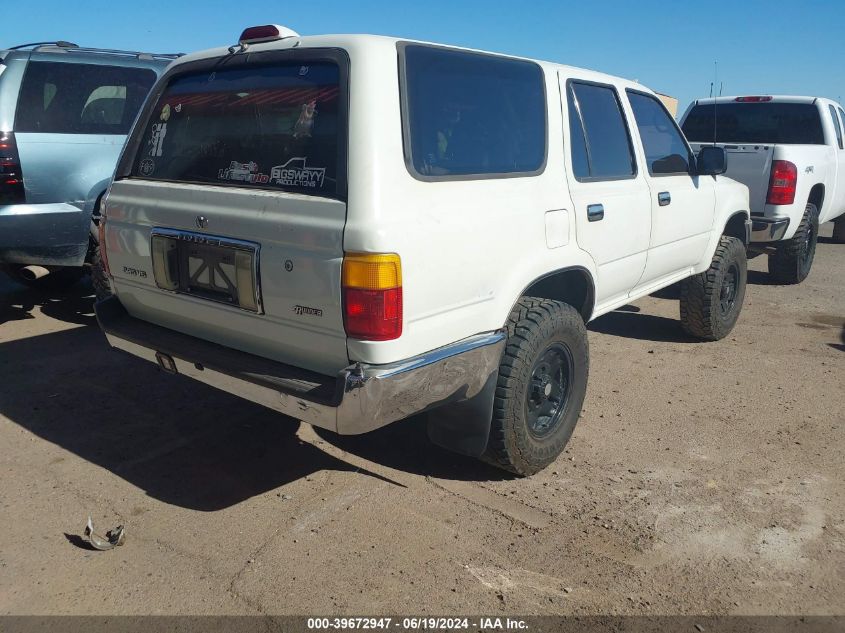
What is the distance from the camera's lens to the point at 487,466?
363 cm

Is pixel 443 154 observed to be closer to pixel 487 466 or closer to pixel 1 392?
pixel 487 466

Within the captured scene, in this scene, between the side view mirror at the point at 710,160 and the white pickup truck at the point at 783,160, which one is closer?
the side view mirror at the point at 710,160

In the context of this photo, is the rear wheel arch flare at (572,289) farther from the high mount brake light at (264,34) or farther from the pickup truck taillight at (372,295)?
the high mount brake light at (264,34)

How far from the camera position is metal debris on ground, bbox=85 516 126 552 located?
113 inches

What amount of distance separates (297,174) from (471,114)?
83 centimetres

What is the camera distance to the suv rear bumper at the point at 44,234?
5.12m

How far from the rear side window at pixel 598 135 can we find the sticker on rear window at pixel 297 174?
1.47 m

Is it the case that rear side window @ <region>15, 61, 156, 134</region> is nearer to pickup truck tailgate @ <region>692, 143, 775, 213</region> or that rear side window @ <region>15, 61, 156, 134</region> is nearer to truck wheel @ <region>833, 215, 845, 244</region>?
pickup truck tailgate @ <region>692, 143, 775, 213</region>

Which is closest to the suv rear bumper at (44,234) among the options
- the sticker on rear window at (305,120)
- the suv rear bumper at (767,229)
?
the sticker on rear window at (305,120)

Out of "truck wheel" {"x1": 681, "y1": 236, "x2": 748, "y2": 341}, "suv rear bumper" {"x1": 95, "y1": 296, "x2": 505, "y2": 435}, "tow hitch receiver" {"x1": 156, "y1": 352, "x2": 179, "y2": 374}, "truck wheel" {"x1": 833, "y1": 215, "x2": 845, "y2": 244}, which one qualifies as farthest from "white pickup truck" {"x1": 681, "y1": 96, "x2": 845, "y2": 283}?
"tow hitch receiver" {"x1": 156, "y1": 352, "x2": 179, "y2": 374}

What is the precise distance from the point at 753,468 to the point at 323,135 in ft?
8.93

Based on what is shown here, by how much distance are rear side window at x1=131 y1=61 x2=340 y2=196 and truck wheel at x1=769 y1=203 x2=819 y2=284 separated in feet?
21.2

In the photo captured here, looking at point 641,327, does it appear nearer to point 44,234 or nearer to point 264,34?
point 264,34

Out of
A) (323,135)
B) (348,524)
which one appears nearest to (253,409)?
(348,524)
